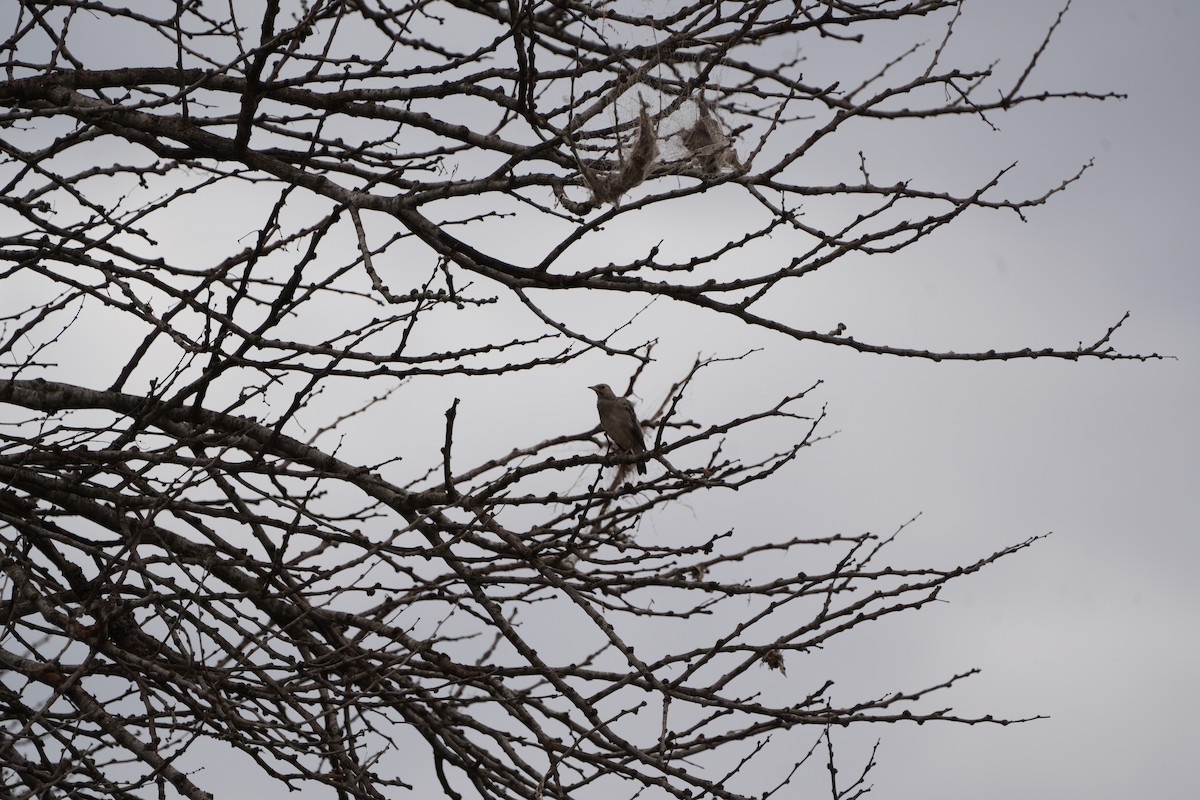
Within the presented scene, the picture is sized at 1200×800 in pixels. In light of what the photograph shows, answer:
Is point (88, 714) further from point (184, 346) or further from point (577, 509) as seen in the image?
point (577, 509)

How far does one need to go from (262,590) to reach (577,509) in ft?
4.04

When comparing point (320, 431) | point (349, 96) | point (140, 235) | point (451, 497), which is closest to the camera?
point (451, 497)

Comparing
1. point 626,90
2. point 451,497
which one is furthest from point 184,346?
point 626,90

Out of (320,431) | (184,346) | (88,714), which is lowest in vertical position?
(88,714)

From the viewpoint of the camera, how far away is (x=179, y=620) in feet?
15.9

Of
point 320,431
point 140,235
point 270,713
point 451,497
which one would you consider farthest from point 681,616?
point 140,235

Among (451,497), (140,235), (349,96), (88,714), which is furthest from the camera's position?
(140,235)

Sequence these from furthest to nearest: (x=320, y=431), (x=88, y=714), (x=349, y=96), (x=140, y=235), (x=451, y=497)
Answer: (x=320, y=431), (x=140, y=235), (x=349, y=96), (x=451, y=497), (x=88, y=714)

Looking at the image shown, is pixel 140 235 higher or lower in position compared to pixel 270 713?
higher

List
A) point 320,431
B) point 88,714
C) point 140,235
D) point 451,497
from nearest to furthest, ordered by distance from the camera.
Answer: point 88,714 < point 451,497 < point 140,235 < point 320,431

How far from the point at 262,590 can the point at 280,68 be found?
1992mm

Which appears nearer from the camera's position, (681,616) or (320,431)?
(681,616)

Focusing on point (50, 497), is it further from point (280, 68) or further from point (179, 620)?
point (280, 68)

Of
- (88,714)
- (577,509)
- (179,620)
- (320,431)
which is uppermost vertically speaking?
(320,431)
